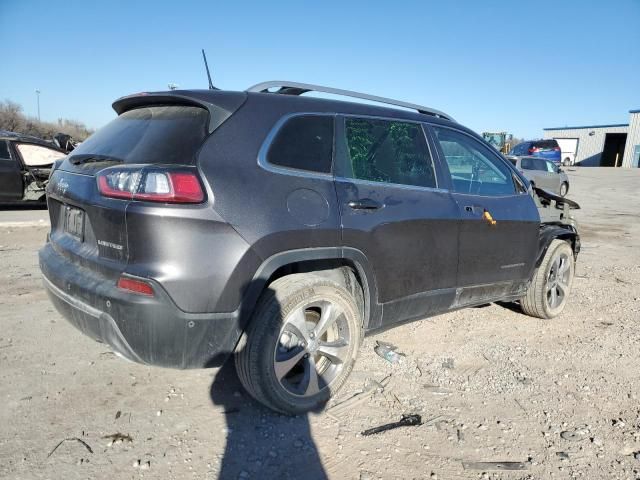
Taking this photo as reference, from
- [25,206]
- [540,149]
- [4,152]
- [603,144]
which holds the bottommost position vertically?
[25,206]

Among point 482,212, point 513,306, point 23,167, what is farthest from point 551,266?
point 23,167

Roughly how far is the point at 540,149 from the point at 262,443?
95.0ft

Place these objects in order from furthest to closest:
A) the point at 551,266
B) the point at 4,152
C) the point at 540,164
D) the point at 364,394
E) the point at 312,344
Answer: the point at 540,164 → the point at 4,152 → the point at 551,266 → the point at 364,394 → the point at 312,344

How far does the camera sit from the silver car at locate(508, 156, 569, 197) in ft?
58.3

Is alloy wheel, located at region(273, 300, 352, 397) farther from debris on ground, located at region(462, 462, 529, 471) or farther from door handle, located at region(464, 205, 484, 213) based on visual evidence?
door handle, located at region(464, 205, 484, 213)

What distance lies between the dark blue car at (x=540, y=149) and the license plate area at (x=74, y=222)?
2730cm

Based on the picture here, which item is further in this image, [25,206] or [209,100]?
[25,206]

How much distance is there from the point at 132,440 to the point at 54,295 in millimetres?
951

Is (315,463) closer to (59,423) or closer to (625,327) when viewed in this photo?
(59,423)

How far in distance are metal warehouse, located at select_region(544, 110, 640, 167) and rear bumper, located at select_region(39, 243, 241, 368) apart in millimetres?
48421

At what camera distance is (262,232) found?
2.35m

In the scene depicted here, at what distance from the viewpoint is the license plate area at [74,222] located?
2.55 m

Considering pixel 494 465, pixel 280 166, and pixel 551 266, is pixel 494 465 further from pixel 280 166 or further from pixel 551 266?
pixel 551 266

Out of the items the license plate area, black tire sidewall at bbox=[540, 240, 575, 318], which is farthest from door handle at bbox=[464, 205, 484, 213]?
the license plate area
